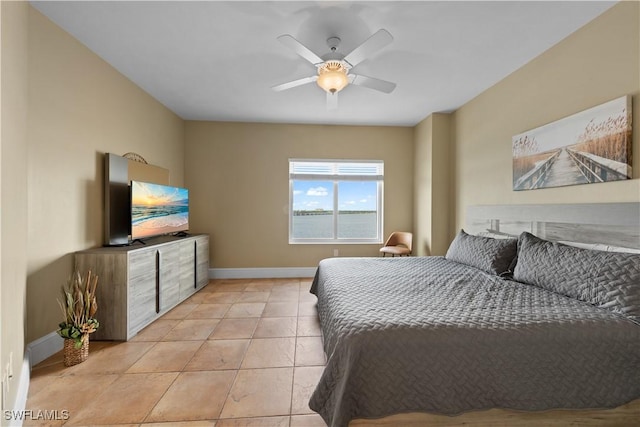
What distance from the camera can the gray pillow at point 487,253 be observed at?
2.49m

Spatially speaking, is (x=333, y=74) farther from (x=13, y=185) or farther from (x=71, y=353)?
(x=71, y=353)

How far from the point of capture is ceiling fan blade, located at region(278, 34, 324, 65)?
195 centimetres

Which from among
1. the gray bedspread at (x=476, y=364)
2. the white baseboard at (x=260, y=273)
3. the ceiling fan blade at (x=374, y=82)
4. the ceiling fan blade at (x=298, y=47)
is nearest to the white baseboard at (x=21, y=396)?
the gray bedspread at (x=476, y=364)

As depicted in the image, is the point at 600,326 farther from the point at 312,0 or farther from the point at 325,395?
the point at 312,0

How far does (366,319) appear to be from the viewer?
147cm

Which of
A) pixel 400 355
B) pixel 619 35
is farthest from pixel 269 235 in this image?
pixel 619 35

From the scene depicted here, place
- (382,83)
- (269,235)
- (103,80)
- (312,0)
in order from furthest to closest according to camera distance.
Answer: (269,235) < (103,80) < (382,83) < (312,0)

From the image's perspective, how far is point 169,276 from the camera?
3227mm

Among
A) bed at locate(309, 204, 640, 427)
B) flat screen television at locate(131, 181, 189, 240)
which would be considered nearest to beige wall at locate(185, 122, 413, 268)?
flat screen television at locate(131, 181, 189, 240)

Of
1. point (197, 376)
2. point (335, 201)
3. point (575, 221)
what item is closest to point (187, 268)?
point (197, 376)

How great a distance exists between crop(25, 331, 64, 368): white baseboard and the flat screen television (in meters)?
1.02

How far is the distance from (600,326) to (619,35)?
2.00 meters

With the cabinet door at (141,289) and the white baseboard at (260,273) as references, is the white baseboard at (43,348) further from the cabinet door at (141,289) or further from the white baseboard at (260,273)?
the white baseboard at (260,273)

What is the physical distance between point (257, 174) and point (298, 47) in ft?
9.44
